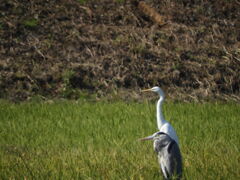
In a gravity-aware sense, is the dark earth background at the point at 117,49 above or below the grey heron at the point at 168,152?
below

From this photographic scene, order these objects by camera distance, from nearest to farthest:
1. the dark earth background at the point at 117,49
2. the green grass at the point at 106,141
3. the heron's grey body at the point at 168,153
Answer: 1. the heron's grey body at the point at 168,153
2. the green grass at the point at 106,141
3. the dark earth background at the point at 117,49

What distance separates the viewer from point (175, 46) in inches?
432

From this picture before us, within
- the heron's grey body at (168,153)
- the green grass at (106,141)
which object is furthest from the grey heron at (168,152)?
the green grass at (106,141)

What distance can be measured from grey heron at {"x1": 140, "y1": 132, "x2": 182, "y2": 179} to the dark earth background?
5388 millimetres

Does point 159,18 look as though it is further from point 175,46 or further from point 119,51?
point 119,51

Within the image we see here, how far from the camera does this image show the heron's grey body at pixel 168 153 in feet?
9.96

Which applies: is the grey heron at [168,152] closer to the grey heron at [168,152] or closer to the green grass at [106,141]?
the grey heron at [168,152]

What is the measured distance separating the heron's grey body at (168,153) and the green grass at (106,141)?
0.31m

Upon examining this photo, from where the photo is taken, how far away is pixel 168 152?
304 cm

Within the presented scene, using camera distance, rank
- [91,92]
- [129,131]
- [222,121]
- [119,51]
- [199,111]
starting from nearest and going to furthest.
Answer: [129,131] → [222,121] → [199,111] → [91,92] → [119,51]

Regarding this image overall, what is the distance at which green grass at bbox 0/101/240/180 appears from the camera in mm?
3703

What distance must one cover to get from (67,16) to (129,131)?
759 cm

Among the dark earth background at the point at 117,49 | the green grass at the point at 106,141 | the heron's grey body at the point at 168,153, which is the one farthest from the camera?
the dark earth background at the point at 117,49

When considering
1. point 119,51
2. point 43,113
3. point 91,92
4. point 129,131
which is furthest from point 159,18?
point 129,131
